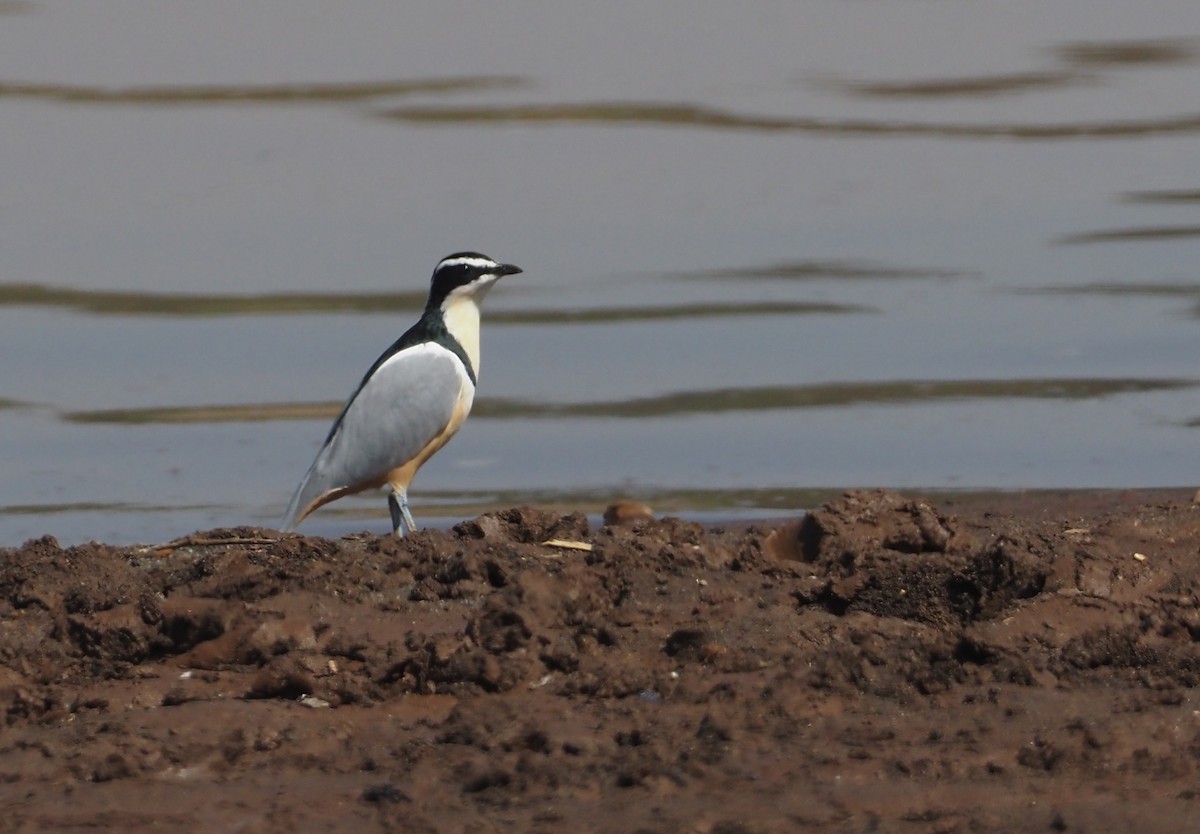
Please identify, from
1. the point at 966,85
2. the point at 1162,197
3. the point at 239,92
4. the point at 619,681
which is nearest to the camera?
the point at 619,681

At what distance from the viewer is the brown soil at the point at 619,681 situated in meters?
4.31

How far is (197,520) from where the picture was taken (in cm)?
977

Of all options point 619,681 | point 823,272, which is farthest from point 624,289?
point 619,681

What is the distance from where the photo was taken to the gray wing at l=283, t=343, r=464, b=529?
345 inches

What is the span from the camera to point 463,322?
957 cm

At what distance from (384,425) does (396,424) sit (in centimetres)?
6

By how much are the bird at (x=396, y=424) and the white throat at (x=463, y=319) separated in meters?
0.07

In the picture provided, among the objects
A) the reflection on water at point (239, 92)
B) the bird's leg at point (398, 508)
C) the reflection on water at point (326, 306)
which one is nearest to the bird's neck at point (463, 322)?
the bird's leg at point (398, 508)

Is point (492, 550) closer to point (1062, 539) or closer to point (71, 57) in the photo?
point (1062, 539)

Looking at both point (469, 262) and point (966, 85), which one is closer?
point (469, 262)

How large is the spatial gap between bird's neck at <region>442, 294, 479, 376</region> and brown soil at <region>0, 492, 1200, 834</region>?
2.83 m

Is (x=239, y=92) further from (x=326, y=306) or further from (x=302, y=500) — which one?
(x=302, y=500)

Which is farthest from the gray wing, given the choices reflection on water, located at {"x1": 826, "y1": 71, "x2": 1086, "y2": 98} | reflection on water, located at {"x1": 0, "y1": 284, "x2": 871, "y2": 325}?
reflection on water, located at {"x1": 826, "y1": 71, "x2": 1086, "y2": 98}

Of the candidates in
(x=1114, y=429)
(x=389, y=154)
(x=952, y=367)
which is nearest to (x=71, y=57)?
(x=389, y=154)
